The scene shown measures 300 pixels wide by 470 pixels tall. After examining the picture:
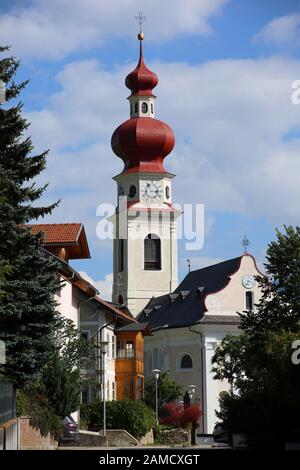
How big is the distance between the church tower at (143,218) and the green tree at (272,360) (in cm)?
3848

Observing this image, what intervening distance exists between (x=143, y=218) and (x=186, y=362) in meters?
18.5

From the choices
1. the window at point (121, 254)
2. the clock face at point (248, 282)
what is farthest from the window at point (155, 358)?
the window at point (121, 254)

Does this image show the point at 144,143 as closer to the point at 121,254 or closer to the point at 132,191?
the point at 132,191

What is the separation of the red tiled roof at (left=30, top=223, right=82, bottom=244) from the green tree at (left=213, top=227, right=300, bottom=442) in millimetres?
8102

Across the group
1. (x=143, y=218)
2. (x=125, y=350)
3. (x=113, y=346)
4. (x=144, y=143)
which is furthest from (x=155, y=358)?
(x=113, y=346)

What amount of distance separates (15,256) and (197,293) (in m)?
57.3

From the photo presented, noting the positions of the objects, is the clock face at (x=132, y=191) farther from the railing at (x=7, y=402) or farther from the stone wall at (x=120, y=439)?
the railing at (x=7, y=402)

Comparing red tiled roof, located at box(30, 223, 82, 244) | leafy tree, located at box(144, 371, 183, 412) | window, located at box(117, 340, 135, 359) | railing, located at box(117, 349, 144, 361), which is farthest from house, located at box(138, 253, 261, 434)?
red tiled roof, located at box(30, 223, 82, 244)

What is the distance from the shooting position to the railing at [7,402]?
2647cm

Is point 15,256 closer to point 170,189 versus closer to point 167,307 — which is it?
point 167,307

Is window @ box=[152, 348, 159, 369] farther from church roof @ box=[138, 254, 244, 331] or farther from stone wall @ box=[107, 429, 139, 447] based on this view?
stone wall @ box=[107, 429, 139, 447]
